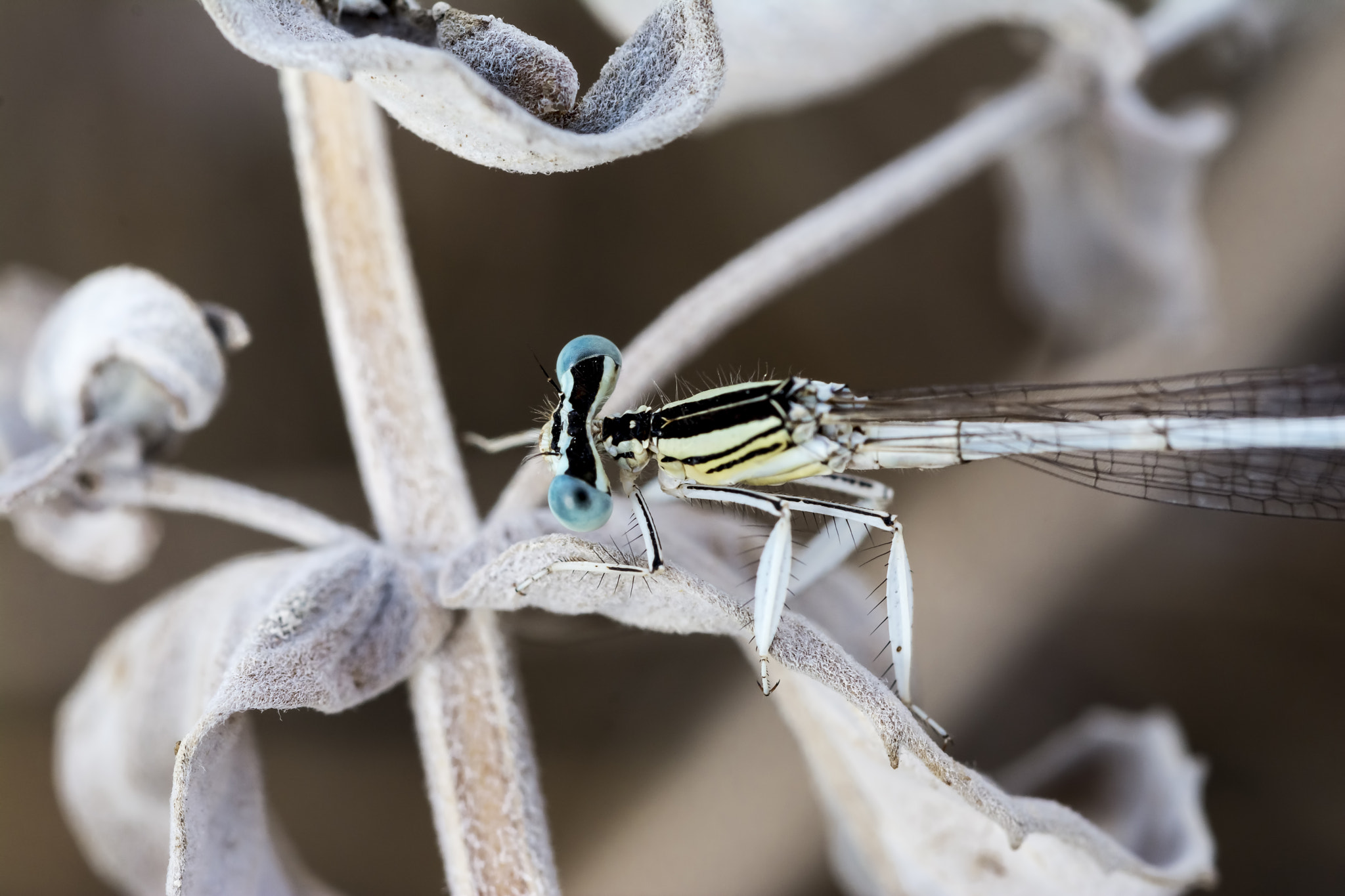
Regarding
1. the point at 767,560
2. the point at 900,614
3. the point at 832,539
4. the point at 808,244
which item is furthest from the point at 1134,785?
the point at 808,244

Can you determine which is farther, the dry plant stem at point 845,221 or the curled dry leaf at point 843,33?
the curled dry leaf at point 843,33

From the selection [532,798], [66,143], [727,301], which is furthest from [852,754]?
[66,143]

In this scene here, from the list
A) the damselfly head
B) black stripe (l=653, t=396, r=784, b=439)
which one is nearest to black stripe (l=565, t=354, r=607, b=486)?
the damselfly head

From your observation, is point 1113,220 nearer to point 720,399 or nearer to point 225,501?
point 720,399

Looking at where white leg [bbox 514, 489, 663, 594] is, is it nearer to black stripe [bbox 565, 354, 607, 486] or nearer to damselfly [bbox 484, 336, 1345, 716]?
damselfly [bbox 484, 336, 1345, 716]

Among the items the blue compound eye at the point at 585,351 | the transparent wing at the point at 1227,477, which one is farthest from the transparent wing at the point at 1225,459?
the blue compound eye at the point at 585,351

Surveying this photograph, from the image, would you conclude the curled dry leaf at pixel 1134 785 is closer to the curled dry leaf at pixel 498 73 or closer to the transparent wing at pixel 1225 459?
the transparent wing at pixel 1225 459
